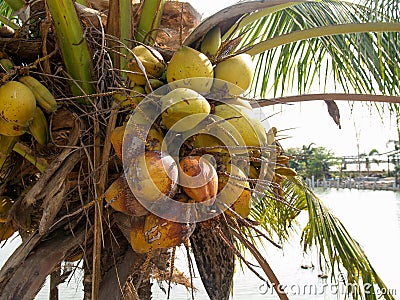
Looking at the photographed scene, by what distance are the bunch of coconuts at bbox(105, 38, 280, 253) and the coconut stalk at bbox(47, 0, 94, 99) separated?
203 millimetres

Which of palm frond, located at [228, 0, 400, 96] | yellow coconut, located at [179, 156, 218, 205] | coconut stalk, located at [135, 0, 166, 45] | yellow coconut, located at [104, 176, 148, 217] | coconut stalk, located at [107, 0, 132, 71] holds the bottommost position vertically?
yellow coconut, located at [104, 176, 148, 217]

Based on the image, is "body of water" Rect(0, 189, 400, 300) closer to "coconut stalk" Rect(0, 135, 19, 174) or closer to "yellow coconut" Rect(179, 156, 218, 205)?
"coconut stalk" Rect(0, 135, 19, 174)

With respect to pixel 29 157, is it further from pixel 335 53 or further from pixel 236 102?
pixel 335 53

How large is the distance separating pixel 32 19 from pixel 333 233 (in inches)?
41.6

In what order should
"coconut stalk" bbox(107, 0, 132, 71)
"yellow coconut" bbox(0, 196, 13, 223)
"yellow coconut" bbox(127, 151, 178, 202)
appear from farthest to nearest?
"yellow coconut" bbox(0, 196, 13, 223) → "coconut stalk" bbox(107, 0, 132, 71) → "yellow coconut" bbox(127, 151, 178, 202)

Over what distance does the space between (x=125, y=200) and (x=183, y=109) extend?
142mm

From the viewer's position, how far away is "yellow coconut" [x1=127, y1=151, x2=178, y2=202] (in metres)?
0.56

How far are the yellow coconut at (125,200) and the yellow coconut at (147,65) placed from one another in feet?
0.55

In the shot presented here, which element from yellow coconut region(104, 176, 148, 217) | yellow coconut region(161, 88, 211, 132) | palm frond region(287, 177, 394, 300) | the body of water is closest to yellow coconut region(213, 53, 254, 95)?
yellow coconut region(161, 88, 211, 132)

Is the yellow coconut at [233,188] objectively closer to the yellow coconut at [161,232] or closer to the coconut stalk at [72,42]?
the yellow coconut at [161,232]

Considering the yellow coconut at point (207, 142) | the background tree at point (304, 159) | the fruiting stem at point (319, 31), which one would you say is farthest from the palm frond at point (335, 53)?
the yellow coconut at point (207, 142)

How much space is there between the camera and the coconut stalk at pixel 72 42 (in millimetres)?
835

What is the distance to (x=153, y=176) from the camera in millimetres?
554

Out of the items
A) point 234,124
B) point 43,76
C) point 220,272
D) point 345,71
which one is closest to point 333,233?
point 345,71
